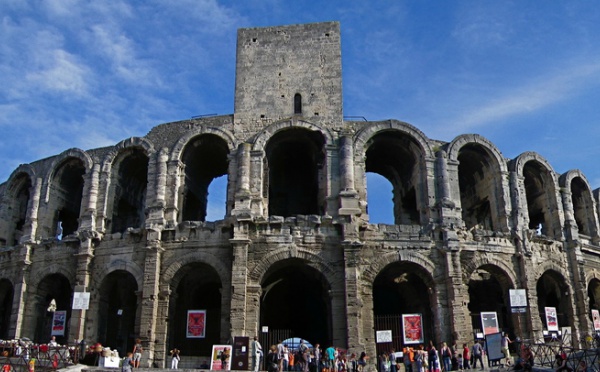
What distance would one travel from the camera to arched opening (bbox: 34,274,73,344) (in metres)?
25.8

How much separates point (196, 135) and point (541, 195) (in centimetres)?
1577

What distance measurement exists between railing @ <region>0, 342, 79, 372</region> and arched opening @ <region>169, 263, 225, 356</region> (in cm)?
404

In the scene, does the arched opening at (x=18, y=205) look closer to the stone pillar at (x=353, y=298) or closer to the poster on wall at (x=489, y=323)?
the stone pillar at (x=353, y=298)

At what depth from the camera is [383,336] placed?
22047mm

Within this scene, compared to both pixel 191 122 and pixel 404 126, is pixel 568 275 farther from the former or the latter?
pixel 191 122

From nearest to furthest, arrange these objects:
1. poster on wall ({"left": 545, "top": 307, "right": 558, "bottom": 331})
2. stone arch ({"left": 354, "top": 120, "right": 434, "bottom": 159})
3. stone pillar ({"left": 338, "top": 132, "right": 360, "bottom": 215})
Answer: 1. stone pillar ({"left": 338, "top": 132, "right": 360, "bottom": 215})
2. poster on wall ({"left": 545, "top": 307, "right": 558, "bottom": 331})
3. stone arch ({"left": 354, "top": 120, "right": 434, "bottom": 159})

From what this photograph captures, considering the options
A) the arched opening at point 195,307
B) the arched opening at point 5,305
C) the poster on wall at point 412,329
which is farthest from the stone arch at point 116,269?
the poster on wall at point 412,329

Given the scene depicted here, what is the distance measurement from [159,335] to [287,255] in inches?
218

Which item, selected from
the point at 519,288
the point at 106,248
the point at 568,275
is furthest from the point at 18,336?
the point at 568,275

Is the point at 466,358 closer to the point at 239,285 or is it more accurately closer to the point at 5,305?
the point at 239,285

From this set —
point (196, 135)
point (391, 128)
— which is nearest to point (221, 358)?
point (196, 135)

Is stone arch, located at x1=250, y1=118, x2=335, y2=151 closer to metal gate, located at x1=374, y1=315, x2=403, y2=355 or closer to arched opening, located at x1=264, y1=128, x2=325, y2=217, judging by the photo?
Result: arched opening, located at x1=264, y1=128, x2=325, y2=217

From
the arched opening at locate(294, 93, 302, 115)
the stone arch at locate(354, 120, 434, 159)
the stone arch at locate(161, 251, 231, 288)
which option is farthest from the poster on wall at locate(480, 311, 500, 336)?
the arched opening at locate(294, 93, 302, 115)

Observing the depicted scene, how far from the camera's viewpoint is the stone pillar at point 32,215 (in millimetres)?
26469
